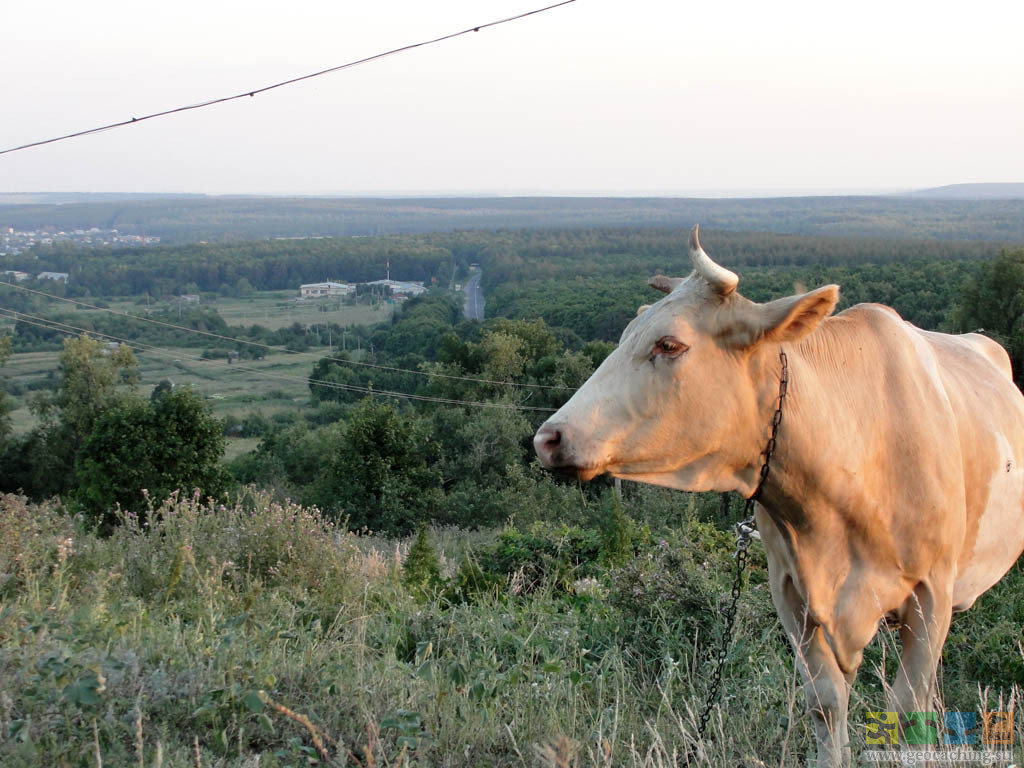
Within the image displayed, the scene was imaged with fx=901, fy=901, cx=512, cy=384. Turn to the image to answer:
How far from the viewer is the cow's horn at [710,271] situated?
2756 mm

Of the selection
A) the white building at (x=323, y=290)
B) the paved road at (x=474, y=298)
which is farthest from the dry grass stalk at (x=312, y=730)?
the white building at (x=323, y=290)

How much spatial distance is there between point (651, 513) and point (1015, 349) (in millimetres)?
14616

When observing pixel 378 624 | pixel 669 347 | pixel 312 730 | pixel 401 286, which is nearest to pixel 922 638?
pixel 669 347

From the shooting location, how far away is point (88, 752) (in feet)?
9.54

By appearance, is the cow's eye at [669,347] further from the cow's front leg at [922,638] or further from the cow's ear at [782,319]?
the cow's front leg at [922,638]

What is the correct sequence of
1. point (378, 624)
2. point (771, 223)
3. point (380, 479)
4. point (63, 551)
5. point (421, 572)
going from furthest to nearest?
point (771, 223) < point (380, 479) < point (421, 572) < point (378, 624) < point (63, 551)

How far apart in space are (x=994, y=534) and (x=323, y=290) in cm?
11535

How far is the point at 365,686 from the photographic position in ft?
11.8

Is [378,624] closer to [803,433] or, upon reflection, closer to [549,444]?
[549,444]

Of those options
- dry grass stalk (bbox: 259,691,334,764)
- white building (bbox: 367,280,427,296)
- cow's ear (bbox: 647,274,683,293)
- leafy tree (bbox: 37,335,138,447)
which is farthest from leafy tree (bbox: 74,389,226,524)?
white building (bbox: 367,280,427,296)

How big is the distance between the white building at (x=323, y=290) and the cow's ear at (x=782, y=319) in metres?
115

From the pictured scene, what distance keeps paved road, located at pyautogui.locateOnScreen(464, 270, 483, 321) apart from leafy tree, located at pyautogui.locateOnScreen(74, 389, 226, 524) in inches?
2062

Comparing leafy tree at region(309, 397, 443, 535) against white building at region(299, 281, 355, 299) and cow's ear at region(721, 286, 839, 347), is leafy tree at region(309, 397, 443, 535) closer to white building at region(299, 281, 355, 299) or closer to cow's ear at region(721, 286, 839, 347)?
cow's ear at region(721, 286, 839, 347)

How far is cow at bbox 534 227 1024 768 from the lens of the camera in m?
2.80
